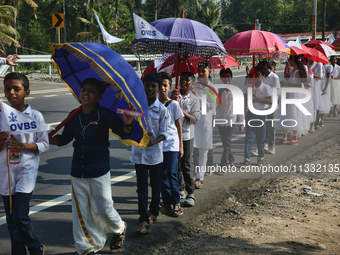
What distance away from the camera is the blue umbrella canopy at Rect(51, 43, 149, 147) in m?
3.09

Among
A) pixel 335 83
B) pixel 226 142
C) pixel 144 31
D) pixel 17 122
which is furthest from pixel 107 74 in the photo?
pixel 335 83

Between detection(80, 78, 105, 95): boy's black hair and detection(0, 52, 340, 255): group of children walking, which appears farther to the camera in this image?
detection(80, 78, 105, 95): boy's black hair

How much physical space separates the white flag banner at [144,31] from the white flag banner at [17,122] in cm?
174

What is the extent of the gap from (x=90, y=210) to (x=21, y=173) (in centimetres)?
72

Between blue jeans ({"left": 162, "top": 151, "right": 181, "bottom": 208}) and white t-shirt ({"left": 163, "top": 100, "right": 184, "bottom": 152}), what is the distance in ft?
0.24

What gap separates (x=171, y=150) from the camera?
4.66 meters

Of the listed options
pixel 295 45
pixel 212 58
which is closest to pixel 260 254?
pixel 212 58

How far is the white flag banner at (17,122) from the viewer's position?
313 cm

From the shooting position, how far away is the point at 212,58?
6242 millimetres

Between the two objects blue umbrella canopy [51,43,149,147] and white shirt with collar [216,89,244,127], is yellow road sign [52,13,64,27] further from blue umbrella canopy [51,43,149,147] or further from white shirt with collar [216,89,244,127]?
A: blue umbrella canopy [51,43,149,147]

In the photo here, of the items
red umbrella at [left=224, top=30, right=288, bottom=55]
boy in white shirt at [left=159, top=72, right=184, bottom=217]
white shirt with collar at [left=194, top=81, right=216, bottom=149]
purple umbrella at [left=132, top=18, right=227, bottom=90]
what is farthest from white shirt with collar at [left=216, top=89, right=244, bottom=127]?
boy in white shirt at [left=159, top=72, right=184, bottom=217]

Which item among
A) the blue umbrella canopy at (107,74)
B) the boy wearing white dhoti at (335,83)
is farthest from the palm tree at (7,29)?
the blue umbrella canopy at (107,74)

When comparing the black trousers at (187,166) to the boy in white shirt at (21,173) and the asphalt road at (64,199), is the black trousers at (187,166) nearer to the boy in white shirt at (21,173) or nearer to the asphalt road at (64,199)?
the asphalt road at (64,199)

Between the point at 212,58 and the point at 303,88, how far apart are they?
153 inches
